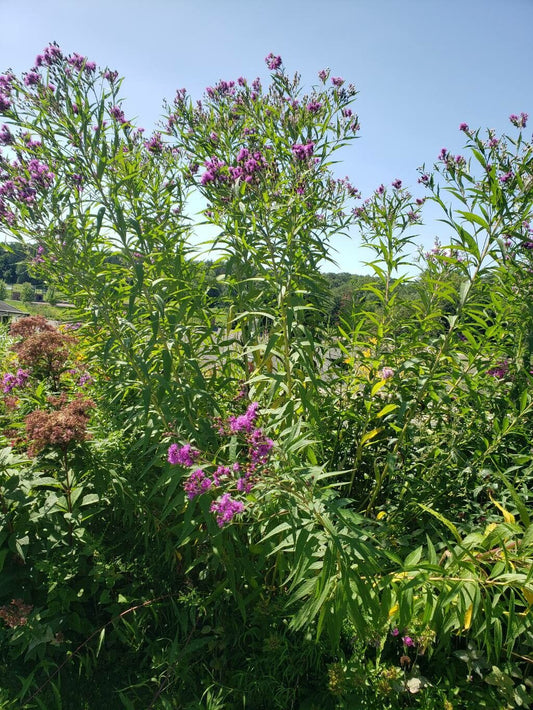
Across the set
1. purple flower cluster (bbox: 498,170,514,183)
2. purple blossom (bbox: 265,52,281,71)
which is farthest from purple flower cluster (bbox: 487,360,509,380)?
purple blossom (bbox: 265,52,281,71)

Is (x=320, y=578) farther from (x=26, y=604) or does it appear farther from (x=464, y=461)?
(x=26, y=604)

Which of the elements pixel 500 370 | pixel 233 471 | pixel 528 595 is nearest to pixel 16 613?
pixel 233 471

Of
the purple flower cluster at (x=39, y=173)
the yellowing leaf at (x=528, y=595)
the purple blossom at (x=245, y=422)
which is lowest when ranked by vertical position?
the yellowing leaf at (x=528, y=595)

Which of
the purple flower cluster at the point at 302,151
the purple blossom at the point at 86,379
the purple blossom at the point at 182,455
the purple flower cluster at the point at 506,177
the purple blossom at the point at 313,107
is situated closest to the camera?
the purple blossom at the point at 182,455

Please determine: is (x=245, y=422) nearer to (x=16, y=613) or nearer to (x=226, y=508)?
(x=226, y=508)

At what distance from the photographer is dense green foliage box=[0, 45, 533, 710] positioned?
1877 millimetres

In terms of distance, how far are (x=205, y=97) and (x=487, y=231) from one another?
1860 mm

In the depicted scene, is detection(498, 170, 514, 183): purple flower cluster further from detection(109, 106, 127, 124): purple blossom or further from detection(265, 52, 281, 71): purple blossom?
detection(109, 106, 127, 124): purple blossom

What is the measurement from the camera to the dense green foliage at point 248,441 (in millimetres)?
1877

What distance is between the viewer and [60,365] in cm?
277

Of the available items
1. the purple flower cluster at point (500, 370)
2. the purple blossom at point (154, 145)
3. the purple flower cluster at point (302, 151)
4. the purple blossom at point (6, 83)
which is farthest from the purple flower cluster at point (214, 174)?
the purple flower cluster at point (500, 370)

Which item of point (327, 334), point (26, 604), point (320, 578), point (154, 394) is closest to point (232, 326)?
point (327, 334)

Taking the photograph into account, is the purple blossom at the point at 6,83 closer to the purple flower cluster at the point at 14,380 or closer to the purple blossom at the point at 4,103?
the purple blossom at the point at 4,103

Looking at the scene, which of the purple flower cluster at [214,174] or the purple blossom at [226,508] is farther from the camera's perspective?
the purple flower cluster at [214,174]
